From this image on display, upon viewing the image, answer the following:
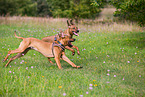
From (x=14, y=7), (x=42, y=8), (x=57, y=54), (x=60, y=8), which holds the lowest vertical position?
(x=42, y=8)

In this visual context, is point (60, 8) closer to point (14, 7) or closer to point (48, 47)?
point (14, 7)

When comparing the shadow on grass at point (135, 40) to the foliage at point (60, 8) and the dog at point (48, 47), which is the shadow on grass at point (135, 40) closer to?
the foliage at point (60, 8)

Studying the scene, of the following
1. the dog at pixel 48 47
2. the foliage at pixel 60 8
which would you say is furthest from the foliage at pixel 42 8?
the dog at pixel 48 47

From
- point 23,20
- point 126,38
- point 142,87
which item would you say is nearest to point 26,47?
point 142,87

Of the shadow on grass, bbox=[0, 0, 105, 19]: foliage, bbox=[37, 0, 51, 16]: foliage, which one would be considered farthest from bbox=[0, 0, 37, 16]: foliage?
the shadow on grass

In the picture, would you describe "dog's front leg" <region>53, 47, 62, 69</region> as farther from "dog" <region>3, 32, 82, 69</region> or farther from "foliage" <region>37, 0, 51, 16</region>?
"foliage" <region>37, 0, 51, 16</region>

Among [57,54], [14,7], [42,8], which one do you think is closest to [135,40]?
[57,54]

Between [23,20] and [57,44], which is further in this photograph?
[23,20]

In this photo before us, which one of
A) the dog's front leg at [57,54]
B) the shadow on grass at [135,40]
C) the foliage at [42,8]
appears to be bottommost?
the foliage at [42,8]

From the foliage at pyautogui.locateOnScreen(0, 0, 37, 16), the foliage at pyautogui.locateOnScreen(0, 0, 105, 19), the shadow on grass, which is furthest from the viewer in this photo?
the foliage at pyautogui.locateOnScreen(0, 0, 37, 16)

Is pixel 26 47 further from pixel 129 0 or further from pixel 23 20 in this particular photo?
pixel 23 20

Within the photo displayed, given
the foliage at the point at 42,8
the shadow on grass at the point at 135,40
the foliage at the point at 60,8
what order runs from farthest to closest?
the foliage at the point at 42,8, the foliage at the point at 60,8, the shadow on grass at the point at 135,40

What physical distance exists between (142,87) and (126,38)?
8.04 m

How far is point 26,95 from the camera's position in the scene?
13.2ft
